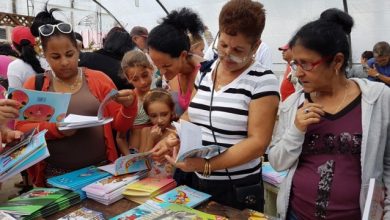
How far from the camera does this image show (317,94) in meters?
1.33

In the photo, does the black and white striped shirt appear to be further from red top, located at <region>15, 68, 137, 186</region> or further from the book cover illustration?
the book cover illustration

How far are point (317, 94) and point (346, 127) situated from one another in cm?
19

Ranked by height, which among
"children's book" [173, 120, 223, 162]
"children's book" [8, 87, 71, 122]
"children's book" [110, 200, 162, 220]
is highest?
"children's book" [8, 87, 71, 122]

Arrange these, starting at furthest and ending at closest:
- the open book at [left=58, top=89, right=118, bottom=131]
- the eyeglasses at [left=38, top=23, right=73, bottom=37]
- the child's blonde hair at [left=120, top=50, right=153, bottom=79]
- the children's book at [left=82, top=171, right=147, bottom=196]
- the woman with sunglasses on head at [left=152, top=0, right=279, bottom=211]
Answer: the child's blonde hair at [left=120, top=50, right=153, bottom=79]
the eyeglasses at [left=38, top=23, right=73, bottom=37]
the open book at [left=58, top=89, right=118, bottom=131]
the children's book at [left=82, top=171, right=147, bottom=196]
the woman with sunglasses on head at [left=152, top=0, right=279, bottom=211]

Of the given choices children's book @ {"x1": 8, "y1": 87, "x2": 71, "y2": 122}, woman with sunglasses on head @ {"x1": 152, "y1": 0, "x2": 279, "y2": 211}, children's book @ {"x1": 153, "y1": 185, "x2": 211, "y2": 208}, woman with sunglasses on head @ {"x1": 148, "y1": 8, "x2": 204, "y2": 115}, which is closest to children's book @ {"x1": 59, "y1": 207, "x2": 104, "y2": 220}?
children's book @ {"x1": 153, "y1": 185, "x2": 211, "y2": 208}

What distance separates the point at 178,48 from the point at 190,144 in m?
0.73

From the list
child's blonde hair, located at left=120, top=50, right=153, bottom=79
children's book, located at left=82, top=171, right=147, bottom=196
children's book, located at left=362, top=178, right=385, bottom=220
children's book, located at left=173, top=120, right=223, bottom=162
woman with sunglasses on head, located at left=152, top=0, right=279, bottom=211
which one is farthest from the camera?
child's blonde hair, located at left=120, top=50, right=153, bottom=79

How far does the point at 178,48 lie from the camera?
5.64 ft

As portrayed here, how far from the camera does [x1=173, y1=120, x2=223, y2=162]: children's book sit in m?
1.11

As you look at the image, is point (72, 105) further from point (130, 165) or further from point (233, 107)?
point (233, 107)

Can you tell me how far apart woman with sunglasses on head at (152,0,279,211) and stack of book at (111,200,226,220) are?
0.49 ft

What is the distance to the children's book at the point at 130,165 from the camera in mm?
1460

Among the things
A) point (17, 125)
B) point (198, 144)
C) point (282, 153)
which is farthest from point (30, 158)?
point (282, 153)

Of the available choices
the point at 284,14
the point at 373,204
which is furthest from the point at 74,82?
the point at 284,14
